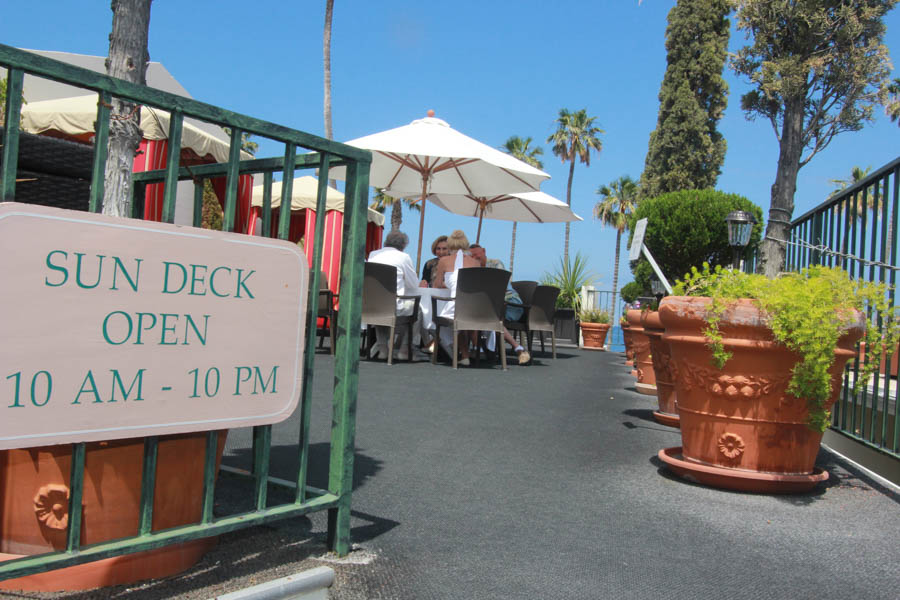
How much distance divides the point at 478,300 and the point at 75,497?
18.2ft

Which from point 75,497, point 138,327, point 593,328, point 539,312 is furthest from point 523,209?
point 75,497

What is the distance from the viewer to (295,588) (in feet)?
4.94

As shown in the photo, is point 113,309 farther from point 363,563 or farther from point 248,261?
point 363,563

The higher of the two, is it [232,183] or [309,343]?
[232,183]

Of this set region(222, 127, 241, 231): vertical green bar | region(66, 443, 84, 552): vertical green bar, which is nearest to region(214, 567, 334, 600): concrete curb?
region(66, 443, 84, 552): vertical green bar

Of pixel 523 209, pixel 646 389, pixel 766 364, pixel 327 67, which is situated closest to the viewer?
pixel 766 364

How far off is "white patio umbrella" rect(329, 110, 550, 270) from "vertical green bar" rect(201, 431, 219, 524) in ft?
18.5

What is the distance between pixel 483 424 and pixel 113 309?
2.80 metres

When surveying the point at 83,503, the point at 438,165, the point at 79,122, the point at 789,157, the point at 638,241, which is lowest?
the point at 83,503

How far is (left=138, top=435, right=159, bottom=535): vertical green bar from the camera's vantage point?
1408 mm

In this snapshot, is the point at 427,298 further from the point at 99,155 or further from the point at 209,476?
the point at 99,155

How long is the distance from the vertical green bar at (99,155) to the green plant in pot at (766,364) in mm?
2145

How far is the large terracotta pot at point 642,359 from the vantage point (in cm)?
593

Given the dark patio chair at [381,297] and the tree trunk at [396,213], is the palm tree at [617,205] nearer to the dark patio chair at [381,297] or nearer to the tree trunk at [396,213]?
the tree trunk at [396,213]
